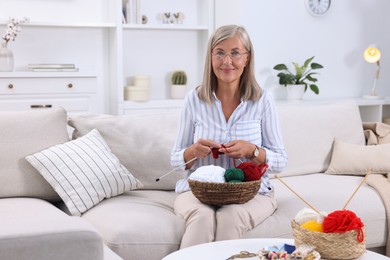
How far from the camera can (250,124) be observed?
2.70 m

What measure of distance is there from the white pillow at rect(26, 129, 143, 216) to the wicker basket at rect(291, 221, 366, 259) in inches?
41.8

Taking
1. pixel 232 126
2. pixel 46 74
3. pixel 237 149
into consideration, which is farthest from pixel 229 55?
pixel 46 74

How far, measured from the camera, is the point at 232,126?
2.73 m

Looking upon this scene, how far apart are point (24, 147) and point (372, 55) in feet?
11.2

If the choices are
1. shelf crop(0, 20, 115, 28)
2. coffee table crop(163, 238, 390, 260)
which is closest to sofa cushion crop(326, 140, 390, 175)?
coffee table crop(163, 238, 390, 260)

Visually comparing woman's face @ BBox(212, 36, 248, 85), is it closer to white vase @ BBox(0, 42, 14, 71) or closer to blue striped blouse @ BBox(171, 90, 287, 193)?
blue striped blouse @ BBox(171, 90, 287, 193)

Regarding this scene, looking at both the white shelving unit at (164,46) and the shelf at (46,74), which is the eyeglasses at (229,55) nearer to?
the shelf at (46,74)

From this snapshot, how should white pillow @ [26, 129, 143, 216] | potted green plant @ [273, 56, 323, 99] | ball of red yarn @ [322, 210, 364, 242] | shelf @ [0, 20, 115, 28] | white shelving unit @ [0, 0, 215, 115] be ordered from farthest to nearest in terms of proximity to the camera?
1. potted green plant @ [273, 56, 323, 99]
2. white shelving unit @ [0, 0, 215, 115]
3. shelf @ [0, 20, 115, 28]
4. white pillow @ [26, 129, 143, 216]
5. ball of red yarn @ [322, 210, 364, 242]

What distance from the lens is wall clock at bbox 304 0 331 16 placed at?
17.9ft

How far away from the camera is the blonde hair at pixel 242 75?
2.69 m

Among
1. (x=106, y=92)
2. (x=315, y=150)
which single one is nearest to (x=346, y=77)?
(x=106, y=92)

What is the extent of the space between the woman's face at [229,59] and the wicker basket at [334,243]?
37.0 inches

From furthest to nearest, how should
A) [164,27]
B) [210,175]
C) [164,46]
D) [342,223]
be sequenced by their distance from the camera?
[164,46] → [164,27] → [210,175] → [342,223]

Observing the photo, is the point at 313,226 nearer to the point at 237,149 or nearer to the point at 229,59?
the point at 237,149
